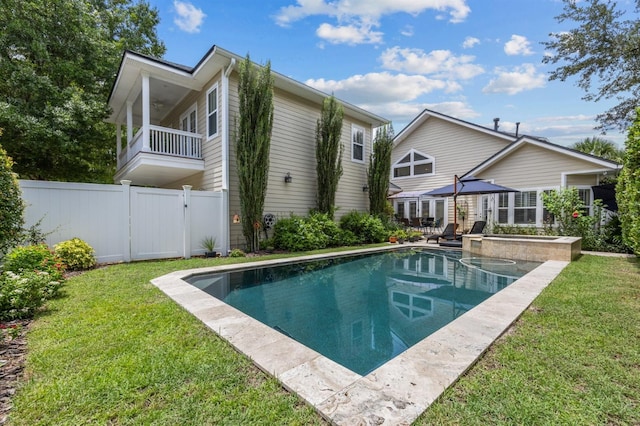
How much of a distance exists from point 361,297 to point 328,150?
7.32m

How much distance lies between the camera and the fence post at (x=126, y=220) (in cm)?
762

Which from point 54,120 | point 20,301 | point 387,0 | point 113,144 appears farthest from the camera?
point 113,144

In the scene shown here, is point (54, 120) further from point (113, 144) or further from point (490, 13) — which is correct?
point (490, 13)

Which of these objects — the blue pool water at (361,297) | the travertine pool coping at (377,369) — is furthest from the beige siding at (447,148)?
the travertine pool coping at (377,369)

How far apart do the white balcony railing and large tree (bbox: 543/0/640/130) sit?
52.1ft

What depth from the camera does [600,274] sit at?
236 inches

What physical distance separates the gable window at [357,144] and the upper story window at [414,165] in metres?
5.36

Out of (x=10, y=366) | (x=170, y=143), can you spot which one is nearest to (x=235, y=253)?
(x=170, y=143)

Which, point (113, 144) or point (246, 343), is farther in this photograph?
point (113, 144)

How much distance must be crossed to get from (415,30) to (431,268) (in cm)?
995

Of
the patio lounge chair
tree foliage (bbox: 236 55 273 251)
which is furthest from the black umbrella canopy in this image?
tree foliage (bbox: 236 55 273 251)

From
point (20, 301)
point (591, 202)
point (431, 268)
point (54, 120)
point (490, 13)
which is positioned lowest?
point (431, 268)

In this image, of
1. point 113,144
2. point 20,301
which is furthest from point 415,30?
point 113,144

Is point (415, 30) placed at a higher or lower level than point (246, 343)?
higher
